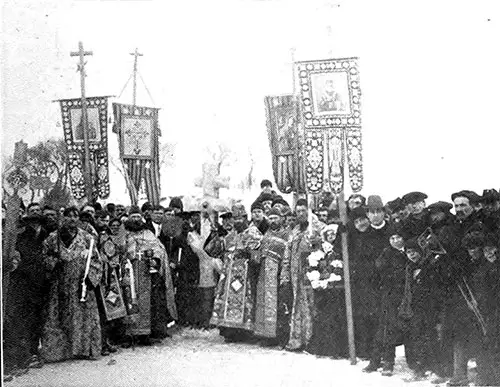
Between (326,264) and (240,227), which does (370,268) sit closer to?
(326,264)

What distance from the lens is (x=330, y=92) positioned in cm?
659

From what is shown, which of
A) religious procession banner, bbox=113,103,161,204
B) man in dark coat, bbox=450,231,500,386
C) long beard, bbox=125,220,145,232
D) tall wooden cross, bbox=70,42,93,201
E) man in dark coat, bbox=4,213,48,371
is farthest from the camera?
religious procession banner, bbox=113,103,161,204

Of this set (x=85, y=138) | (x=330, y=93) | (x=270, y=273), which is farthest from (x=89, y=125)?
(x=330, y=93)

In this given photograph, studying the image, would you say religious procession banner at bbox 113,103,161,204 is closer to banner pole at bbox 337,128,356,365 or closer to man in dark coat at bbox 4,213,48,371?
man in dark coat at bbox 4,213,48,371

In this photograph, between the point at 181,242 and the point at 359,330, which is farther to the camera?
the point at 181,242

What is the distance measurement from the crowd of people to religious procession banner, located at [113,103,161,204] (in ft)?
1.29

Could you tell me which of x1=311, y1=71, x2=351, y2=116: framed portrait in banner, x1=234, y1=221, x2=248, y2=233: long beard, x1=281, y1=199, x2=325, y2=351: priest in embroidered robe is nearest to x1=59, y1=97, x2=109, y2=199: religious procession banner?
x1=234, y1=221, x2=248, y2=233: long beard

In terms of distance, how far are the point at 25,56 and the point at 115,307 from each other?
8.33 ft

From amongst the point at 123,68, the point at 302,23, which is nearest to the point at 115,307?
the point at 123,68

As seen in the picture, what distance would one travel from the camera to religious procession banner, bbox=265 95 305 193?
7.30 m

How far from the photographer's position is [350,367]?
6.39 m

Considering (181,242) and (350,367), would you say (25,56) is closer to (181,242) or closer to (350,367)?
(181,242)

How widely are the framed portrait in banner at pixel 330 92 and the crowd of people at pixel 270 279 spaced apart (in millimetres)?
761

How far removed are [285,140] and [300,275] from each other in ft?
4.45
